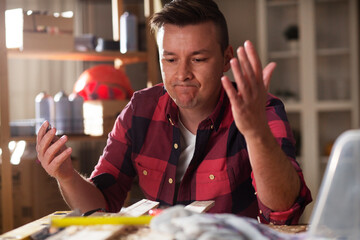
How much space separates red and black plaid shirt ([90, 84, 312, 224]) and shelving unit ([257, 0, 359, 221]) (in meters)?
2.63

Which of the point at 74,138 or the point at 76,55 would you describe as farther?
the point at 76,55

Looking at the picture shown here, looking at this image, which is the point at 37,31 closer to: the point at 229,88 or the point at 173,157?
the point at 173,157

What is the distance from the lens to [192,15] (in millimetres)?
1400

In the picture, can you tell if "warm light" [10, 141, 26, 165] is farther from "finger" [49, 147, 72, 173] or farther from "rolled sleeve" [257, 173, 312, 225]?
"rolled sleeve" [257, 173, 312, 225]

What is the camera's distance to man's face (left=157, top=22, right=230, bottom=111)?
4.44 ft

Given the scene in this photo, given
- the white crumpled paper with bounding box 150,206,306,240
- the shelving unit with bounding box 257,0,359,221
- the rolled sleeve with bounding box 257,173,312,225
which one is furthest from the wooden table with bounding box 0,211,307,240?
the shelving unit with bounding box 257,0,359,221

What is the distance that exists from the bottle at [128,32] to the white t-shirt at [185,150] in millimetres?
1544

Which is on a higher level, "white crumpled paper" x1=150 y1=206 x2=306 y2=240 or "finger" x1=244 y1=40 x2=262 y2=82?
"finger" x1=244 y1=40 x2=262 y2=82

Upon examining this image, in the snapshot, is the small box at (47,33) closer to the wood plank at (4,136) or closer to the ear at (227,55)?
the wood plank at (4,136)

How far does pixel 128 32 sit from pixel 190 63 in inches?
65.8

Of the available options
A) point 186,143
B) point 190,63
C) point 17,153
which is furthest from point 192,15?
point 17,153

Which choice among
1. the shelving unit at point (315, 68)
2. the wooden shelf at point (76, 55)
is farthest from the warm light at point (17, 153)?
the shelving unit at point (315, 68)

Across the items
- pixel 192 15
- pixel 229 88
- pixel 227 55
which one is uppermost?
pixel 192 15

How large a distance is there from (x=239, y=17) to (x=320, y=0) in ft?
2.21
